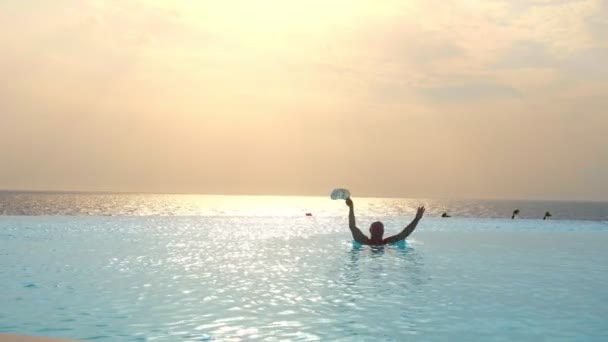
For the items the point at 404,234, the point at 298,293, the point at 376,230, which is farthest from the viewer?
the point at 404,234

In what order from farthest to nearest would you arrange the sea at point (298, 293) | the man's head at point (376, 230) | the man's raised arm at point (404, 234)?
the man's raised arm at point (404, 234)
the man's head at point (376, 230)
the sea at point (298, 293)

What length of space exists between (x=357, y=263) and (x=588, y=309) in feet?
31.1

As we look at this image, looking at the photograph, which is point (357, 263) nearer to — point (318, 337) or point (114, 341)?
point (318, 337)

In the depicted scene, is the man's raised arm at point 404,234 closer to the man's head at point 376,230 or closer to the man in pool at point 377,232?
Result: the man in pool at point 377,232

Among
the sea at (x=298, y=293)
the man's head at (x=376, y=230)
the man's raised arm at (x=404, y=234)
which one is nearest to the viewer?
the sea at (x=298, y=293)

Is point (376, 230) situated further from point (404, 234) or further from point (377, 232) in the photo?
point (404, 234)

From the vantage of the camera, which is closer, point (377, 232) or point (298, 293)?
point (298, 293)

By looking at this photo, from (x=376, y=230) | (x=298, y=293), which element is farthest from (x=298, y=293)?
(x=376, y=230)

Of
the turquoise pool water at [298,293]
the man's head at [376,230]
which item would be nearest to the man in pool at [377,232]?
the man's head at [376,230]

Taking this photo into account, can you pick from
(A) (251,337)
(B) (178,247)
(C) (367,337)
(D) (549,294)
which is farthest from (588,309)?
(B) (178,247)

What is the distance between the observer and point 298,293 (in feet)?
47.6

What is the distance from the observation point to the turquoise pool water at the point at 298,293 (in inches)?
422

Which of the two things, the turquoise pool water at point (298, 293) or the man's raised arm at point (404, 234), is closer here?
the turquoise pool water at point (298, 293)

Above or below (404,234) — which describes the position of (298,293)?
below
